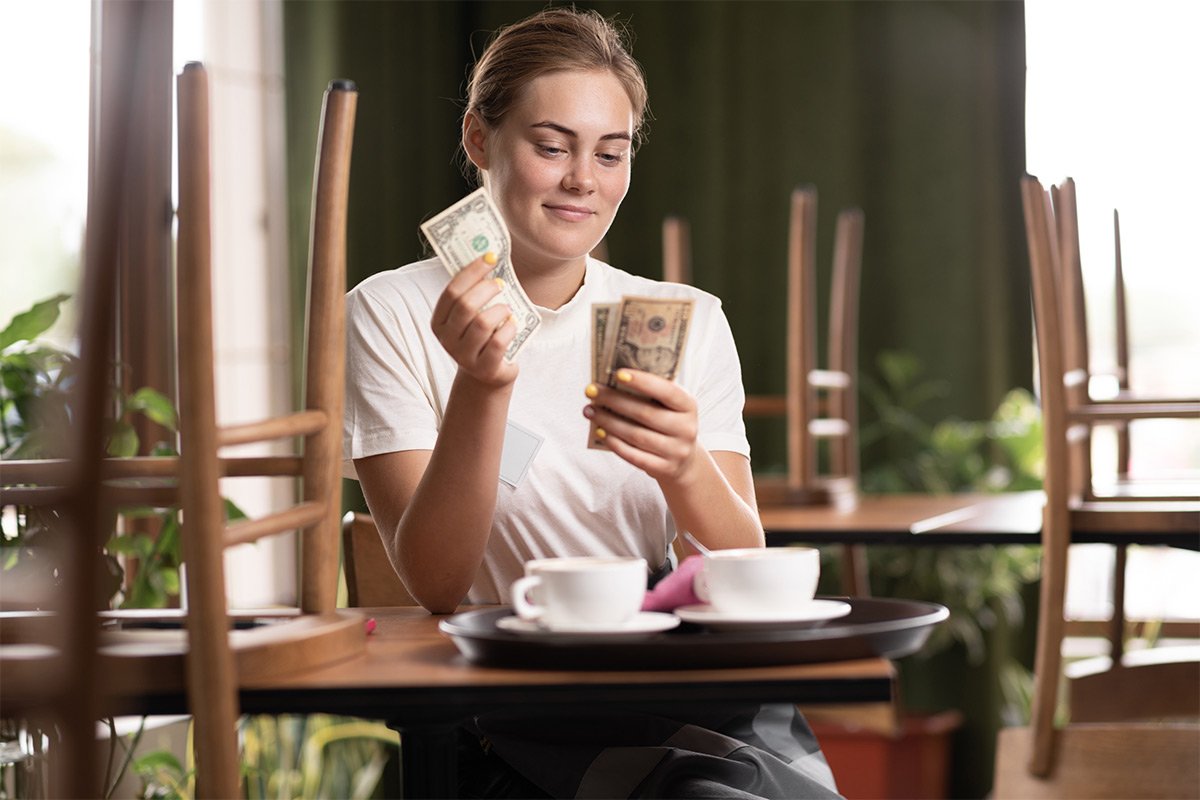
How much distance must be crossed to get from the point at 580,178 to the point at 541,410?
26 centimetres

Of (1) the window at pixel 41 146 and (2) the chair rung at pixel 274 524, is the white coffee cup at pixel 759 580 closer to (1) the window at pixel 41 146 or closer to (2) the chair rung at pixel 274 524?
(2) the chair rung at pixel 274 524

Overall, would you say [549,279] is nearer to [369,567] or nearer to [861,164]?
[369,567]

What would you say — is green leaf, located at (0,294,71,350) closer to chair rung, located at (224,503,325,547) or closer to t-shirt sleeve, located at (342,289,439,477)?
t-shirt sleeve, located at (342,289,439,477)

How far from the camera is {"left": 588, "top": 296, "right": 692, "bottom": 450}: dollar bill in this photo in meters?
1.17

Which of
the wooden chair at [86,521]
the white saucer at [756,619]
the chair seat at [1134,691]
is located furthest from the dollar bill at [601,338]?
the chair seat at [1134,691]

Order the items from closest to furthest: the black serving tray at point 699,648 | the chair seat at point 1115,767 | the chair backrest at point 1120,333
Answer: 1. the black serving tray at point 699,648
2. the chair seat at point 1115,767
3. the chair backrest at point 1120,333

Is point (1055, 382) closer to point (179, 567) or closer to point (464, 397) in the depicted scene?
point (464, 397)

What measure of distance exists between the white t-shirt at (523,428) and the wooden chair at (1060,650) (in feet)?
2.22

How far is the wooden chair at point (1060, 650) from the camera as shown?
2055mm

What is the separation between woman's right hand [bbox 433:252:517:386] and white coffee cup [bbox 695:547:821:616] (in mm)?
305

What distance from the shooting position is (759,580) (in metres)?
1.03

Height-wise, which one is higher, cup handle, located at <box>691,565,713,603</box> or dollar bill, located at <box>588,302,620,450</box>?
dollar bill, located at <box>588,302,620,450</box>

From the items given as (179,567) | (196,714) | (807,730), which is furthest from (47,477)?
(179,567)

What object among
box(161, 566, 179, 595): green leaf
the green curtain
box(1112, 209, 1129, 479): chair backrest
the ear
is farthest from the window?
box(1112, 209, 1129, 479): chair backrest
